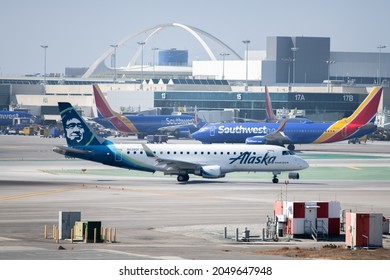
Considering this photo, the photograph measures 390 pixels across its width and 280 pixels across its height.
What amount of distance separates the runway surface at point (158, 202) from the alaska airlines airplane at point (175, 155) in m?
1.82

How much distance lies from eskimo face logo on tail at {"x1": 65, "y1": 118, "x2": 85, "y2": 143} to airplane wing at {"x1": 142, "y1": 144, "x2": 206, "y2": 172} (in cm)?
675

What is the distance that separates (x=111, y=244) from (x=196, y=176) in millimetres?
55768

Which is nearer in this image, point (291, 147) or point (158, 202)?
point (158, 202)

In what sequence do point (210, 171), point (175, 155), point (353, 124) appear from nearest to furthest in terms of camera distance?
1. point (210, 171)
2. point (175, 155)
3. point (353, 124)

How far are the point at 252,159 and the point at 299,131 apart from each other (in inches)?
2633

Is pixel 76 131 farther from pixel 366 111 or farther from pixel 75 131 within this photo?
pixel 366 111

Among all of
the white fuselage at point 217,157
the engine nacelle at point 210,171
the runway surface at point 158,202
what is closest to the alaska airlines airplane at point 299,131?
the runway surface at point 158,202

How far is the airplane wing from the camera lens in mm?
105750

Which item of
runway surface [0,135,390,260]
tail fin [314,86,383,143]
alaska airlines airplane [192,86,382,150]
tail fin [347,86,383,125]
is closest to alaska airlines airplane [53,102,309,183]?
runway surface [0,135,390,260]

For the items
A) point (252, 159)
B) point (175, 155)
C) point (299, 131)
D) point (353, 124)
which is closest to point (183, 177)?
point (175, 155)

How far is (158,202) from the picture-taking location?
87438 millimetres

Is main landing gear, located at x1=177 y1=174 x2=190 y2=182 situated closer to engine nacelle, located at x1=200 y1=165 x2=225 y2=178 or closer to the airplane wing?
the airplane wing

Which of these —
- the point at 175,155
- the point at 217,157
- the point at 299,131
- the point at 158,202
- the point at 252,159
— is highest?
the point at 299,131

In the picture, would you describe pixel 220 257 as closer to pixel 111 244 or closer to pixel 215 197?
pixel 111 244
